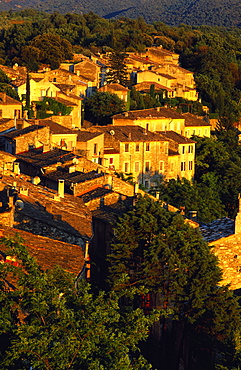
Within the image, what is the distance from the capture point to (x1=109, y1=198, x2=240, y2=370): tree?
19000mm

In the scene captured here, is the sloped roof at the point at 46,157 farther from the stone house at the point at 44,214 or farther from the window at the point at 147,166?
the window at the point at 147,166

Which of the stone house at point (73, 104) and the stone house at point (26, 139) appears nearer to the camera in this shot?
the stone house at point (26, 139)

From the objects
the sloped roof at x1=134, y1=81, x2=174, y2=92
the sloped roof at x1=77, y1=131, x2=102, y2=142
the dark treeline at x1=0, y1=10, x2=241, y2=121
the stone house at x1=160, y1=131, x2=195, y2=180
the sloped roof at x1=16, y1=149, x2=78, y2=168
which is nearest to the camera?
the sloped roof at x1=16, y1=149, x2=78, y2=168

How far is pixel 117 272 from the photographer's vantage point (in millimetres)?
20703

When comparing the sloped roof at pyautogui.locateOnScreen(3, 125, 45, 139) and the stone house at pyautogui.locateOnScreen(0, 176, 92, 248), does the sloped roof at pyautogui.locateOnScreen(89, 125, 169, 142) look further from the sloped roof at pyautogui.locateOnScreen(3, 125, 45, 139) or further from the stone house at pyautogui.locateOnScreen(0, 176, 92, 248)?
the stone house at pyautogui.locateOnScreen(0, 176, 92, 248)

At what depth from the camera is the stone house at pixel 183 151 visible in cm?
5478

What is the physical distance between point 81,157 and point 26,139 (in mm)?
4490

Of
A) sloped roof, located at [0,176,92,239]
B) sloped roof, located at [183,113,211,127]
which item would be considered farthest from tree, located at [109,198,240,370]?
sloped roof, located at [183,113,211,127]

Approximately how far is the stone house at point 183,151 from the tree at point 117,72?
57.9ft

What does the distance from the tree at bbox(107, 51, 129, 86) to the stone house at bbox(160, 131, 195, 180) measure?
17633 millimetres

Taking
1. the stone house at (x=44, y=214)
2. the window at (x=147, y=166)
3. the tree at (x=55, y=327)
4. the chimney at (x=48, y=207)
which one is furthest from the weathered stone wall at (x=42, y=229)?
the window at (x=147, y=166)

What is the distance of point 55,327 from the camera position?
1152cm

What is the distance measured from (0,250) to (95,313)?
8.75ft

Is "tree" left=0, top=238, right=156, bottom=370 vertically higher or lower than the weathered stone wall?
higher
